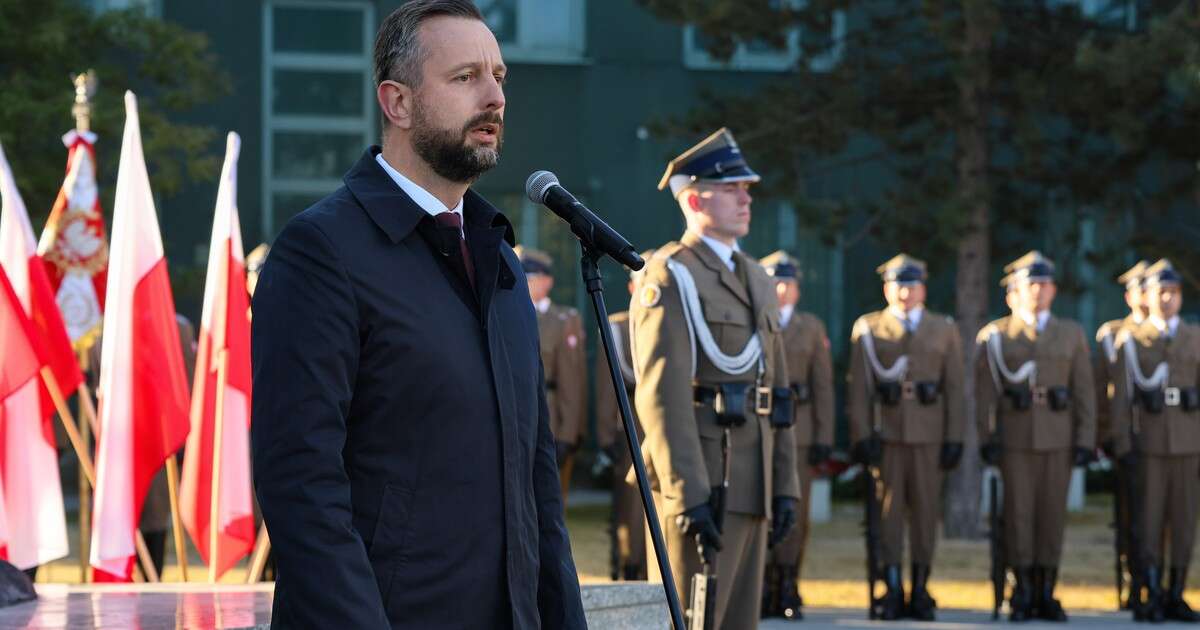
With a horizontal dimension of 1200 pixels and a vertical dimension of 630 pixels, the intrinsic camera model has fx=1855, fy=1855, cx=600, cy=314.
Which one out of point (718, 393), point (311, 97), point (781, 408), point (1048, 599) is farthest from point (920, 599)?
point (311, 97)

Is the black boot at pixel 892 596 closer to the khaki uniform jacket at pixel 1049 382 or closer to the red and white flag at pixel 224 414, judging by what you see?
the khaki uniform jacket at pixel 1049 382

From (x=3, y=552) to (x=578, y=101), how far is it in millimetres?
15620

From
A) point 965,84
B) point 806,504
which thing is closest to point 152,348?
point 806,504

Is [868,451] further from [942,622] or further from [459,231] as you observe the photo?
[459,231]

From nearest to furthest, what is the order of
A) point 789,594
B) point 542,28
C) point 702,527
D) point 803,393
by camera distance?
point 702,527 → point 789,594 → point 803,393 → point 542,28

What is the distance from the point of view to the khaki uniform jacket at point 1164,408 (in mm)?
11781

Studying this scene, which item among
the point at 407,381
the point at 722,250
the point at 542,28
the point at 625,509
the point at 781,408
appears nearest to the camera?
the point at 407,381

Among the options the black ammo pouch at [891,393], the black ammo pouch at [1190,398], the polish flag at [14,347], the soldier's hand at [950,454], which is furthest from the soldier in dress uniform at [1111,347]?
the polish flag at [14,347]

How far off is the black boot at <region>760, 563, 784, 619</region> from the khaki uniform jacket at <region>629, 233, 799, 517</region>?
4.75 meters

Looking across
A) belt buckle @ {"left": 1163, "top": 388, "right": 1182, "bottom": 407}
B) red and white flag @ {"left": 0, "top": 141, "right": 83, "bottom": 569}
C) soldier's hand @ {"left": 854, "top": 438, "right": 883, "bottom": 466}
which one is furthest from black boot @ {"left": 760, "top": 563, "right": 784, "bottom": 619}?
red and white flag @ {"left": 0, "top": 141, "right": 83, "bottom": 569}

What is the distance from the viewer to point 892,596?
37.1ft

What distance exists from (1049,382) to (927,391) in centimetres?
79

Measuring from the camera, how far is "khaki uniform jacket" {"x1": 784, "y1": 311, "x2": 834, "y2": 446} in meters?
12.5

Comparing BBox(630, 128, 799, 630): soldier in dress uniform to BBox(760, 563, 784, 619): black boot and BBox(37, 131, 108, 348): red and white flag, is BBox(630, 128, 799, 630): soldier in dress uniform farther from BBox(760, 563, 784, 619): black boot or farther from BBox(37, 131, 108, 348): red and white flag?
BBox(760, 563, 784, 619): black boot
